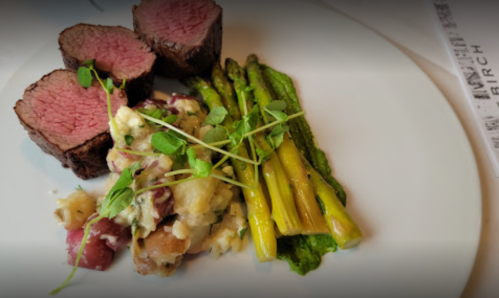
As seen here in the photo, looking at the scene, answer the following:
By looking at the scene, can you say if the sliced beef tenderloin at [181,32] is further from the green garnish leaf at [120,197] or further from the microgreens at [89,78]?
the green garnish leaf at [120,197]

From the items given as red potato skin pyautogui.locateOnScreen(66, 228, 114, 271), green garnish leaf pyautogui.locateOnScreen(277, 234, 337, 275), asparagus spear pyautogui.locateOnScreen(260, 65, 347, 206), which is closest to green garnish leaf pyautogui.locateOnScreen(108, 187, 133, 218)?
red potato skin pyautogui.locateOnScreen(66, 228, 114, 271)

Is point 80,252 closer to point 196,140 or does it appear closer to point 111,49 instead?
point 196,140

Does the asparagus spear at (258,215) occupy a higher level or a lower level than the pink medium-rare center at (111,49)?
lower

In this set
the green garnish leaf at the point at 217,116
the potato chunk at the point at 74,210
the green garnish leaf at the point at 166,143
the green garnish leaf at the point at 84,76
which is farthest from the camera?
the green garnish leaf at the point at 84,76

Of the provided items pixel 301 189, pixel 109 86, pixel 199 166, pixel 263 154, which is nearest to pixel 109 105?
pixel 109 86

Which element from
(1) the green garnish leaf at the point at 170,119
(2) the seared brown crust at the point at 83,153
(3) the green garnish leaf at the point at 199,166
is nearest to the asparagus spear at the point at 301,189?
(3) the green garnish leaf at the point at 199,166

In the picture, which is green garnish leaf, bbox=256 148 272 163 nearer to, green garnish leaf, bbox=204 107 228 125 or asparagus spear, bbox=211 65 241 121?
green garnish leaf, bbox=204 107 228 125
